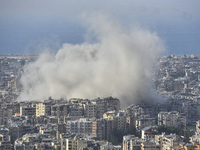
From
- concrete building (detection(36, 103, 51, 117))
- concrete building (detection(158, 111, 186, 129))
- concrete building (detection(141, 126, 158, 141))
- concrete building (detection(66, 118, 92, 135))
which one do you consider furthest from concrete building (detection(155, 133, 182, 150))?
concrete building (detection(36, 103, 51, 117))

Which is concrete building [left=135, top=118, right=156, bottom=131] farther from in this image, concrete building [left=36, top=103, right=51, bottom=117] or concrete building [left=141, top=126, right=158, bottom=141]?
concrete building [left=36, top=103, right=51, bottom=117]

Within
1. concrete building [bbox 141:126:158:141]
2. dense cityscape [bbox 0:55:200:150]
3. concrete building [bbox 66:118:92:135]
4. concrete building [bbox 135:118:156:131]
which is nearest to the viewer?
dense cityscape [bbox 0:55:200:150]

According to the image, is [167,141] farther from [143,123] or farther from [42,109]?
[42,109]

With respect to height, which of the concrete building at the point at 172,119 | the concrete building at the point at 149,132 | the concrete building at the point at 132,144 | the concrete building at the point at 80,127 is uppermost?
the concrete building at the point at 172,119

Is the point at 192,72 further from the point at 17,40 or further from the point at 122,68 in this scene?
the point at 17,40

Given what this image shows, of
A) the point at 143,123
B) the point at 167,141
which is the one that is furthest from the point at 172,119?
the point at 167,141

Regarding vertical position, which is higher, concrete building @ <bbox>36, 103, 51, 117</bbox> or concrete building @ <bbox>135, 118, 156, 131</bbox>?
concrete building @ <bbox>36, 103, 51, 117</bbox>

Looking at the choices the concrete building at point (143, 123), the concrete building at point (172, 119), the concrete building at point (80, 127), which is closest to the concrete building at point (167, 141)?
the concrete building at point (80, 127)

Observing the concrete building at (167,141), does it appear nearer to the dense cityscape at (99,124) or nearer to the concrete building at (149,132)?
the dense cityscape at (99,124)

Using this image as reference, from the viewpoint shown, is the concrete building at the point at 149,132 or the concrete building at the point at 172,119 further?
the concrete building at the point at 172,119
